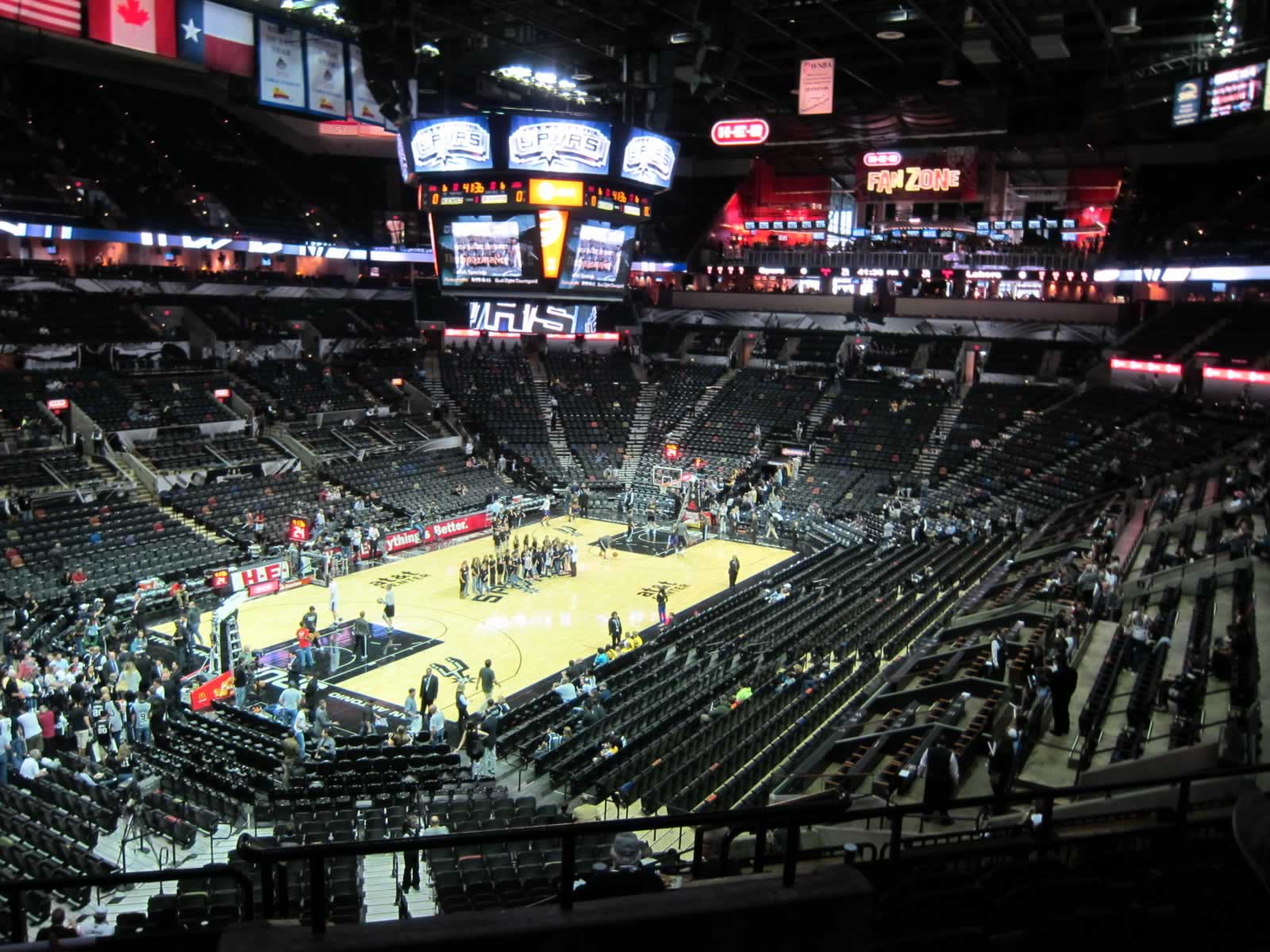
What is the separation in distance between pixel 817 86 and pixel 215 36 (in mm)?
18174

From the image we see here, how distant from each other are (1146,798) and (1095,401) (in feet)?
111

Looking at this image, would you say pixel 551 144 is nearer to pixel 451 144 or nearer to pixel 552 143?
pixel 552 143

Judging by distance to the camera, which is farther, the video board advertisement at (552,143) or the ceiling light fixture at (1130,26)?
the video board advertisement at (552,143)

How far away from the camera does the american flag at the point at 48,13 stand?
920 inches

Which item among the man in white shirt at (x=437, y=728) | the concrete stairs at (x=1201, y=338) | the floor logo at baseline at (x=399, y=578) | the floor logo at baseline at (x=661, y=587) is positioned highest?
the concrete stairs at (x=1201, y=338)

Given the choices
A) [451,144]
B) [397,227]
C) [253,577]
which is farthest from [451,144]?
[397,227]

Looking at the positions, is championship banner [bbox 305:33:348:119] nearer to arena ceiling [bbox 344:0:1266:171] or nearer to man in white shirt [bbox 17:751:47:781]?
arena ceiling [bbox 344:0:1266:171]

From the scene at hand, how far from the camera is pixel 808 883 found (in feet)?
12.5

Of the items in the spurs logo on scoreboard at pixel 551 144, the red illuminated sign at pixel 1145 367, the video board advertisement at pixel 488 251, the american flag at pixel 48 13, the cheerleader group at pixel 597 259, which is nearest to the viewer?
the american flag at pixel 48 13

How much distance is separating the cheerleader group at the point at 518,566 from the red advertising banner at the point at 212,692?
911 cm

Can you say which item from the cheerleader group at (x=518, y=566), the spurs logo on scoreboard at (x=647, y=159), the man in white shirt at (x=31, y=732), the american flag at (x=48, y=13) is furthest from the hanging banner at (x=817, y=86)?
the man in white shirt at (x=31, y=732)

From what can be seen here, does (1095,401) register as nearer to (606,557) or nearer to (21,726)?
(606,557)

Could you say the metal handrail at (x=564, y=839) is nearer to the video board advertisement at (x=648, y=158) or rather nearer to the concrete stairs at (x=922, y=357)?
the video board advertisement at (x=648, y=158)

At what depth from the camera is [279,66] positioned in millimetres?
29375
